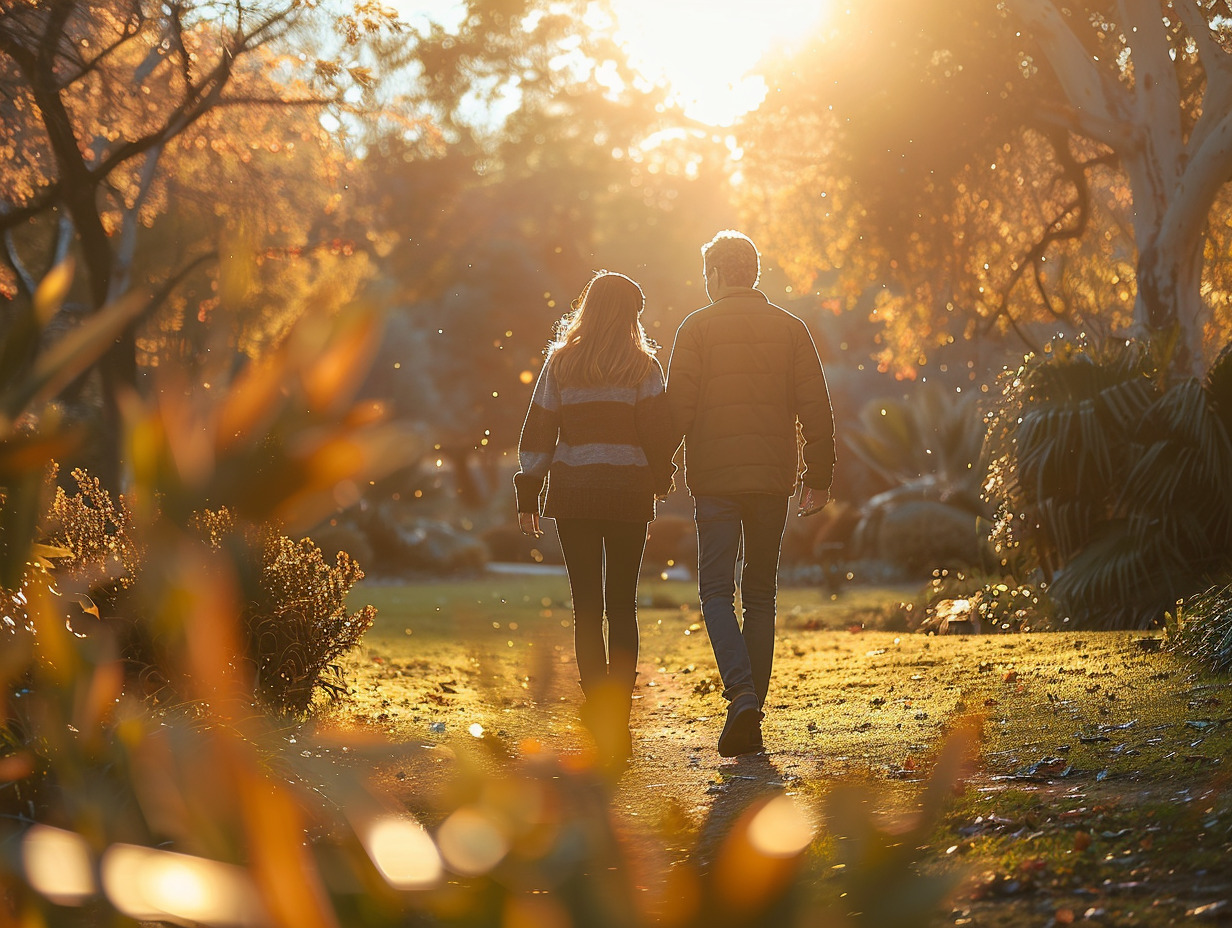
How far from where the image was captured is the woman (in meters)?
5.14

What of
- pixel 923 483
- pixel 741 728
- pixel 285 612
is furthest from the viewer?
pixel 923 483

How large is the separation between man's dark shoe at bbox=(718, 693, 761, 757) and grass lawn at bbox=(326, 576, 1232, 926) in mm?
92

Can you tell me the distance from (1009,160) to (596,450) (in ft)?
34.3

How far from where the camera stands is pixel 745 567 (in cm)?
538

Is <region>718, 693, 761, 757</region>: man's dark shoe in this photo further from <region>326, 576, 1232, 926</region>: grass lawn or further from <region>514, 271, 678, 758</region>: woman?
<region>514, 271, 678, 758</region>: woman

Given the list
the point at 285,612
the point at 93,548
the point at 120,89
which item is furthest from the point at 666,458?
the point at 120,89

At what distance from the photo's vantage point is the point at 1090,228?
15234 millimetres

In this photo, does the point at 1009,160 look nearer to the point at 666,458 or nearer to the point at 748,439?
the point at 748,439

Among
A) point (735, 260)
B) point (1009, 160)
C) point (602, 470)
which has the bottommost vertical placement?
point (602, 470)

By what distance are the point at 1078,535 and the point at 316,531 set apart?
13783 mm

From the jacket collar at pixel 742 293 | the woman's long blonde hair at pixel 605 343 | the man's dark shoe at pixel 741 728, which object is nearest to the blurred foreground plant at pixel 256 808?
the man's dark shoe at pixel 741 728

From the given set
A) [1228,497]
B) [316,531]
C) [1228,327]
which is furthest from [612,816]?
[316,531]

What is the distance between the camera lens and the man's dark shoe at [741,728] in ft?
16.3

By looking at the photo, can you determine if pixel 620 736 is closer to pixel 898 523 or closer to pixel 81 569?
pixel 81 569
